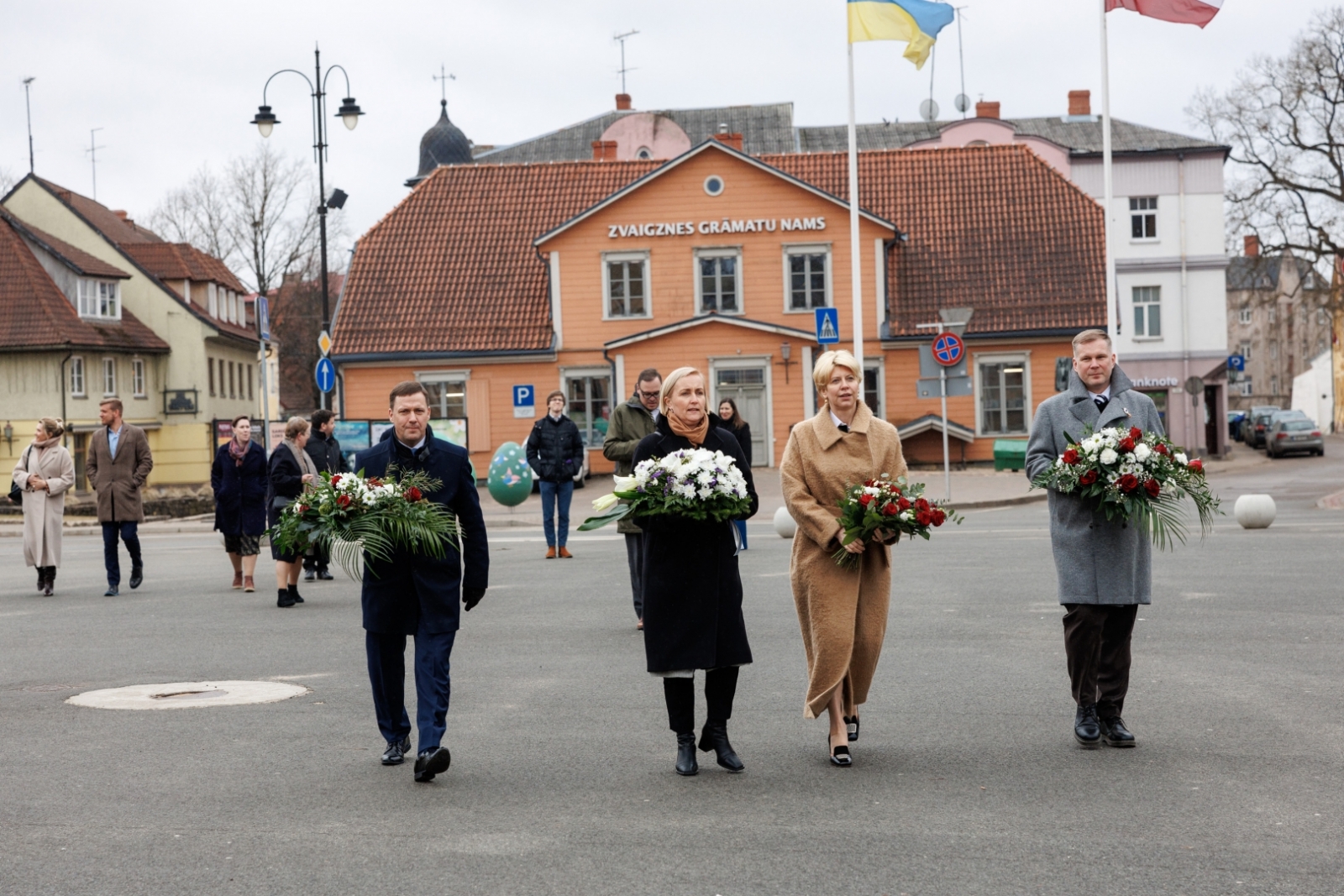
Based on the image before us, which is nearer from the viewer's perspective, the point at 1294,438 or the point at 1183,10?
the point at 1183,10

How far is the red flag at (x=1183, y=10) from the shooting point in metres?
21.2

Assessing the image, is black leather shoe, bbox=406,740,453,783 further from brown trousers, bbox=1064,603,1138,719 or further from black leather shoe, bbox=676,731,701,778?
brown trousers, bbox=1064,603,1138,719

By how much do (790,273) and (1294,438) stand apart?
2137 cm

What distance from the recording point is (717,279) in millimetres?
42250

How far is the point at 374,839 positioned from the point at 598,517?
213cm

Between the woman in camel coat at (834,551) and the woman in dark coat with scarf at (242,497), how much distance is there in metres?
10.1

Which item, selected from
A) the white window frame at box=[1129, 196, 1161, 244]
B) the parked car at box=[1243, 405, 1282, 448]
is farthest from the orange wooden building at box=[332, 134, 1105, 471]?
the parked car at box=[1243, 405, 1282, 448]

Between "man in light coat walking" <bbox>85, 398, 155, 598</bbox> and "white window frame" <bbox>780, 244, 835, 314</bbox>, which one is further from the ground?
"white window frame" <bbox>780, 244, 835, 314</bbox>

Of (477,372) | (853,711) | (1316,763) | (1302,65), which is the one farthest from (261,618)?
(1302,65)

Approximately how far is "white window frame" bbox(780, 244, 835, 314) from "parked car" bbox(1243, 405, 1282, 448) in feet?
86.4

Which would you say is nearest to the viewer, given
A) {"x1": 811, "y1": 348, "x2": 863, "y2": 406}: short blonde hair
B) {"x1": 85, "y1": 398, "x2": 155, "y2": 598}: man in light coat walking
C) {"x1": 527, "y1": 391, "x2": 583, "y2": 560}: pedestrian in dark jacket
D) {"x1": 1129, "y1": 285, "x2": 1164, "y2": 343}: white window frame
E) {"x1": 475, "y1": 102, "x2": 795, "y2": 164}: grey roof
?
{"x1": 811, "y1": 348, "x2": 863, "y2": 406}: short blonde hair

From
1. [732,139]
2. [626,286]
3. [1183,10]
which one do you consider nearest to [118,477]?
[1183,10]

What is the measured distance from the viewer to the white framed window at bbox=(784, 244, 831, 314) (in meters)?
41.9

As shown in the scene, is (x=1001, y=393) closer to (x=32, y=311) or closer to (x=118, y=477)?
(x=118, y=477)
